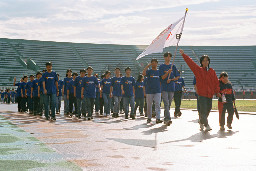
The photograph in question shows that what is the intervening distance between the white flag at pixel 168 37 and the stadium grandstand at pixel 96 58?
8570 cm

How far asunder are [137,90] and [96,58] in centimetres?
9935

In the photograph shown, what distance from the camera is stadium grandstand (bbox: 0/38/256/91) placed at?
10150cm

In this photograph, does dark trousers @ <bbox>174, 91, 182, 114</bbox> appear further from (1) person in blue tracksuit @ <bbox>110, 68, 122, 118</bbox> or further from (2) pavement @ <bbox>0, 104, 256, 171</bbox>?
(2) pavement @ <bbox>0, 104, 256, 171</bbox>

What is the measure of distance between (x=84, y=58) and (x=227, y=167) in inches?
4288

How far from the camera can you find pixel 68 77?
58.2 feet

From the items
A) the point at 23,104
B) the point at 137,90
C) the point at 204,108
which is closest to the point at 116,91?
the point at 137,90

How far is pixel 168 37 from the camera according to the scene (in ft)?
37.5

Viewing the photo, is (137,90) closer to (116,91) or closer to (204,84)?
(116,91)

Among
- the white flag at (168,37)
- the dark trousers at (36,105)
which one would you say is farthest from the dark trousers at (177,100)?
the dark trousers at (36,105)

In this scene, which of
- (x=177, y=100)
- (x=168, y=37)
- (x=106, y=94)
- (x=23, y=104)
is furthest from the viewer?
(x=23, y=104)

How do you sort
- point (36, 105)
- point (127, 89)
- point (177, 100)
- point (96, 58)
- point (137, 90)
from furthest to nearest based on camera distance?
point (96, 58) < point (36, 105) < point (177, 100) < point (137, 90) < point (127, 89)

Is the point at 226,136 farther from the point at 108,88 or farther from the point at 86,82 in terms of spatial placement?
the point at 108,88

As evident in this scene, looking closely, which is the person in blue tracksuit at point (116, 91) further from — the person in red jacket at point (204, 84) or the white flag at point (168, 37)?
the person in red jacket at point (204, 84)

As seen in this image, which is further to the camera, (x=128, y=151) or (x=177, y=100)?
(x=177, y=100)
